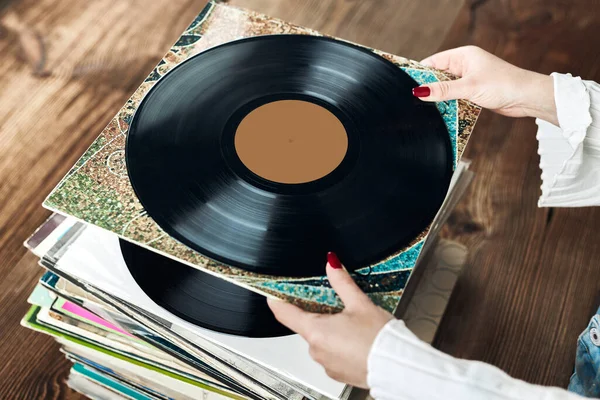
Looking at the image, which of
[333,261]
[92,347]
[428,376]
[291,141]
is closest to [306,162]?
[291,141]

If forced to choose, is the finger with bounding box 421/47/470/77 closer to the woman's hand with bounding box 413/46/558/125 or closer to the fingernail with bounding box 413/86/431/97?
the woman's hand with bounding box 413/46/558/125

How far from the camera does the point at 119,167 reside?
28.6 inches

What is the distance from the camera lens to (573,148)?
803 millimetres

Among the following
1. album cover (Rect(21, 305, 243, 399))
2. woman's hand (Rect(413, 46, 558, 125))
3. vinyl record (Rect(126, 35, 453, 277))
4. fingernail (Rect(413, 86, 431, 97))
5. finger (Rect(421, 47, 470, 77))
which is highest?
finger (Rect(421, 47, 470, 77))

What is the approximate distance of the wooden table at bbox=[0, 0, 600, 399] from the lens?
1.19 meters

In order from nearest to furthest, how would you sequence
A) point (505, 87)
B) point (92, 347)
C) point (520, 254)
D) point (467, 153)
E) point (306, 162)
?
point (306, 162) < point (505, 87) < point (92, 347) < point (520, 254) < point (467, 153)

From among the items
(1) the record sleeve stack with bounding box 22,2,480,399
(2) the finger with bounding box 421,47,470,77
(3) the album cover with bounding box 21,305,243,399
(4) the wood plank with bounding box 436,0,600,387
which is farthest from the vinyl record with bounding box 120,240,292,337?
(4) the wood plank with bounding box 436,0,600,387

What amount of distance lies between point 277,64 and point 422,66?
0.65ft

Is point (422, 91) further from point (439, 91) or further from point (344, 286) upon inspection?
point (344, 286)

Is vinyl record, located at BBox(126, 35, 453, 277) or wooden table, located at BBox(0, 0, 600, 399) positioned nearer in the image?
vinyl record, located at BBox(126, 35, 453, 277)

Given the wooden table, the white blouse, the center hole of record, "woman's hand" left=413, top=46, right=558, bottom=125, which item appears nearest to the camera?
the white blouse

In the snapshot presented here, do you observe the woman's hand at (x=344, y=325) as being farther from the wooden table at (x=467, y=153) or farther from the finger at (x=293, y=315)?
the wooden table at (x=467, y=153)

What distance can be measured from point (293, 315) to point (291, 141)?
0.22 m

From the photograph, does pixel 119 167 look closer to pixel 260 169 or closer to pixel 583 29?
pixel 260 169
